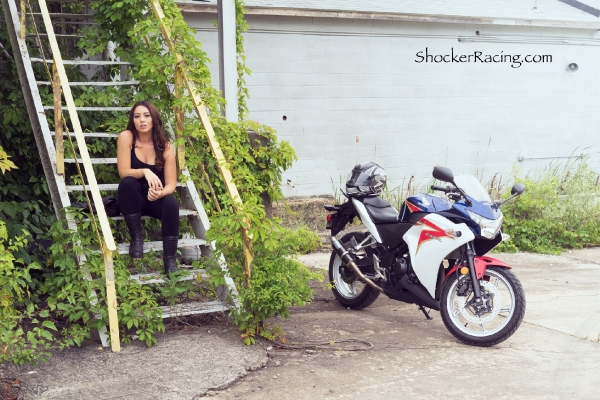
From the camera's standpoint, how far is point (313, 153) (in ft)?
33.0

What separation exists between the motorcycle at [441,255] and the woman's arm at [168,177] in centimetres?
145

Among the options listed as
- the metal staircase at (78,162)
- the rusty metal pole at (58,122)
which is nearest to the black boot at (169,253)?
the metal staircase at (78,162)

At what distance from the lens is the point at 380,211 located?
5926 mm

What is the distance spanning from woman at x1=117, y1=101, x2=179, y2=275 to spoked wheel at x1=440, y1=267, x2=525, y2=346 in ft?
6.56

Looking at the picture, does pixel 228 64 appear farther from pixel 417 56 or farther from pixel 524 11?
pixel 524 11

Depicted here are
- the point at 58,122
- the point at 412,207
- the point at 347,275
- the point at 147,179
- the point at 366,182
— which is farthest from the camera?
the point at 347,275

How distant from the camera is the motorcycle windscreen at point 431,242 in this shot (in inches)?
204

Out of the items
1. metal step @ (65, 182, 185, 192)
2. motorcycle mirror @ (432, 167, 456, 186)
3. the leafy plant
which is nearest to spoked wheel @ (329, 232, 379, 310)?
motorcycle mirror @ (432, 167, 456, 186)

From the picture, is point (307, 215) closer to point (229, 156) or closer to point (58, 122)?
point (229, 156)

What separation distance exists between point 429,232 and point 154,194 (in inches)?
79.4

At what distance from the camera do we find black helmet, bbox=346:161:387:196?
6027 mm

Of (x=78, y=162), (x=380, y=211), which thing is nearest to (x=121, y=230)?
(x=78, y=162)

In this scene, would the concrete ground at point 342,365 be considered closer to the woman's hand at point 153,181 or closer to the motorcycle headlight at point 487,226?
the motorcycle headlight at point 487,226

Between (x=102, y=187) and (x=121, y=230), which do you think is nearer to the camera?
(x=102, y=187)
